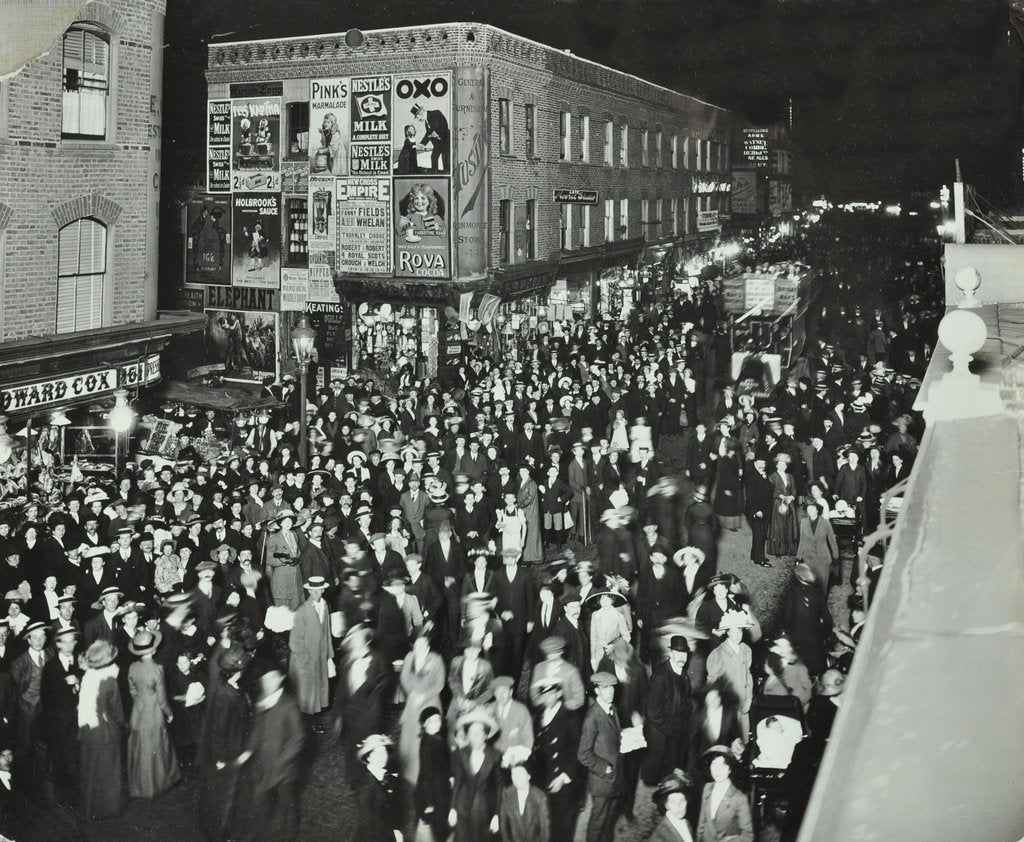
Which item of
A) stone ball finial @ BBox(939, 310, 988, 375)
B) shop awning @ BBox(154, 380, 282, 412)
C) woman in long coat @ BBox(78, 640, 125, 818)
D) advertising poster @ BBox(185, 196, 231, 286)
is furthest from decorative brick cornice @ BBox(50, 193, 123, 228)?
stone ball finial @ BBox(939, 310, 988, 375)

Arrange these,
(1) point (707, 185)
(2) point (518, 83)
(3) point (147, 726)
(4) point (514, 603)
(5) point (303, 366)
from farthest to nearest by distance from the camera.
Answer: (1) point (707, 185)
(2) point (518, 83)
(5) point (303, 366)
(4) point (514, 603)
(3) point (147, 726)

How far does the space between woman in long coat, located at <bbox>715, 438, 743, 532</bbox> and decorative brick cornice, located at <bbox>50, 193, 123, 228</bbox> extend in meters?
10.8

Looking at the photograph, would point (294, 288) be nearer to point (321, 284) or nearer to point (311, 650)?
point (321, 284)

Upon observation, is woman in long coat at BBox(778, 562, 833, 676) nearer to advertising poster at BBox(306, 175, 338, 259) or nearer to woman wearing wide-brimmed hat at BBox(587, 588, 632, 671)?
woman wearing wide-brimmed hat at BBox(587, 588, 632, 671)

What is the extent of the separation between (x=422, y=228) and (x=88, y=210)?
12155 mm

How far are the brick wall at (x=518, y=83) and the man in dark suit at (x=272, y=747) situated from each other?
23.1 m

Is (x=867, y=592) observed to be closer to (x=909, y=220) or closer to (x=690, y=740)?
(x=690, y=740)

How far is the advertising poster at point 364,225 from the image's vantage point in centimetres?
2873

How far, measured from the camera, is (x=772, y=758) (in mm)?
7129

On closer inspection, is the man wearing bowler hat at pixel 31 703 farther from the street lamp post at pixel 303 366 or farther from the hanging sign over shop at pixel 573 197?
the hanging sign over shop at pixel 573 197

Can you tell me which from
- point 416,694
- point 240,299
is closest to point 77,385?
point 416,694

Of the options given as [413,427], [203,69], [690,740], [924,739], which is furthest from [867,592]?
[203,69]

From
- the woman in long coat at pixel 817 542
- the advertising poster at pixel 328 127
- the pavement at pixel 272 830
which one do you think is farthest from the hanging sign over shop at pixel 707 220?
the pavement at pixel 272 830

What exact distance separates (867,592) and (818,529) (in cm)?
297
